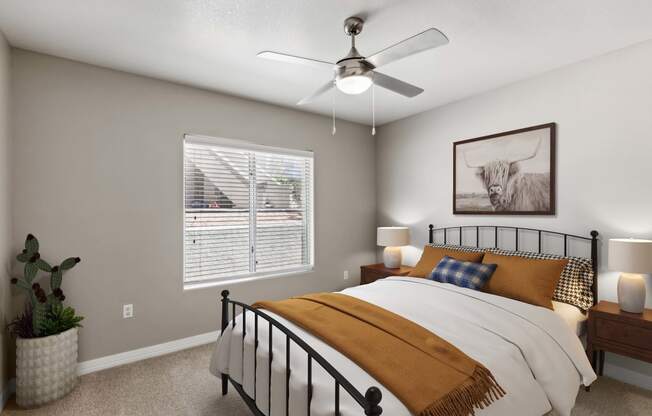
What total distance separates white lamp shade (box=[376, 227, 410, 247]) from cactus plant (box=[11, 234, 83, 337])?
3.07m

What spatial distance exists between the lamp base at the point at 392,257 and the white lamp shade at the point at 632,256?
6.81ft

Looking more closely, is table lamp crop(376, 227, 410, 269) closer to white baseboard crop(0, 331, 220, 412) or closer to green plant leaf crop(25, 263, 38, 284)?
white baseboard crop(0, 331, 220, 412)

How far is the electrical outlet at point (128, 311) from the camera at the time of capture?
2.93 metres

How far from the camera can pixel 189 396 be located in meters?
2.42

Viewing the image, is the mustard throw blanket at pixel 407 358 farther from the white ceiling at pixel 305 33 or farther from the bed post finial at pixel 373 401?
the white ceiling at pixel 305 33

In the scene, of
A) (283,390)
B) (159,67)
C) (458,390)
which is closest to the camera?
(458,390)

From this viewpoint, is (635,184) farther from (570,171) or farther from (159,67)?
(159,67)

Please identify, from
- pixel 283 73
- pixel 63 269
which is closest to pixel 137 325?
pixel 63 269

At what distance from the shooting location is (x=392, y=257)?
13.3 ft

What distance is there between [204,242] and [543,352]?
2969mm

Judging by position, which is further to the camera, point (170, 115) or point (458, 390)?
point (170, 115)

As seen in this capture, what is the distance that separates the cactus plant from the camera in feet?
7.63

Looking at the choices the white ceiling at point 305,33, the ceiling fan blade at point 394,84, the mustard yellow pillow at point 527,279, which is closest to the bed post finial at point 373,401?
the ceiling fan blade at point 394,84

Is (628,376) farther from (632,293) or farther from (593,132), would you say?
(593,132)
